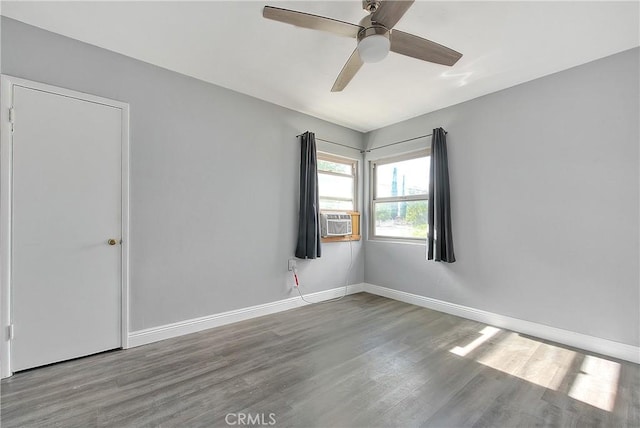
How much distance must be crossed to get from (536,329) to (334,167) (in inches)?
117

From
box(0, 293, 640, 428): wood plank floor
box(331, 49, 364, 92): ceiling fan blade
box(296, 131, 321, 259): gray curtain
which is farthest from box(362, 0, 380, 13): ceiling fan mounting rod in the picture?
box(0, 293, 640, 428): wood plank floor

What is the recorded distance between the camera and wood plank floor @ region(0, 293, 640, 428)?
159cm

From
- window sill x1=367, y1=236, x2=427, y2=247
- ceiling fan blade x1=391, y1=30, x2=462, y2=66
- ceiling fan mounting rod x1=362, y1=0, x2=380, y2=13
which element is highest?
ceiling fan mounting rod x1=362, y1=0, x2=380, y2=13

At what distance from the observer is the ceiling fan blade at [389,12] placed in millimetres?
1485

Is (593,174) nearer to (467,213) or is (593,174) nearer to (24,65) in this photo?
(467,213)

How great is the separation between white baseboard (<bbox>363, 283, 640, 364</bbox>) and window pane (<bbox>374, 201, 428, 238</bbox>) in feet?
2.75

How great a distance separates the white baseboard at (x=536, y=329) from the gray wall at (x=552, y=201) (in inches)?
2.2

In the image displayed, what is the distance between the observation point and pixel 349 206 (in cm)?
435

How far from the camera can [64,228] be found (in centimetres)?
218

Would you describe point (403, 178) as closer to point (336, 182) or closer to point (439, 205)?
point (439, 205)

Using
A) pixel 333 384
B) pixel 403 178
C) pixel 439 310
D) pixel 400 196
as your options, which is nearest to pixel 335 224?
pixel 400 196

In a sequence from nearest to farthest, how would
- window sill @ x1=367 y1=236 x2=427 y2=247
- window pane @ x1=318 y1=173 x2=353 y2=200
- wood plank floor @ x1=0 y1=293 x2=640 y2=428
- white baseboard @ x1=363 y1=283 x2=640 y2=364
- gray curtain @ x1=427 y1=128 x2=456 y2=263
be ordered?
wood plank floor @ x1=0 y1=293 x2=640 y2=428 → white baseboard @ x1=363 y1=283 x2=640 y2=364 → gray curtain @ x1=427 y1=128 x2=456 y2=263 → window sill @ x1=367 y1=236 x2=427 y2=247 → window pane @ x1=318 y1=173 x2=353 y2=200

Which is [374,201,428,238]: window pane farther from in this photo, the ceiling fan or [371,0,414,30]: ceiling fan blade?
[371,0,414,30]: ceiling fan blade

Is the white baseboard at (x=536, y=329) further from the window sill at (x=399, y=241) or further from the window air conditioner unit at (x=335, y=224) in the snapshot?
the window air conditioner unit at (x=335, y=224)
